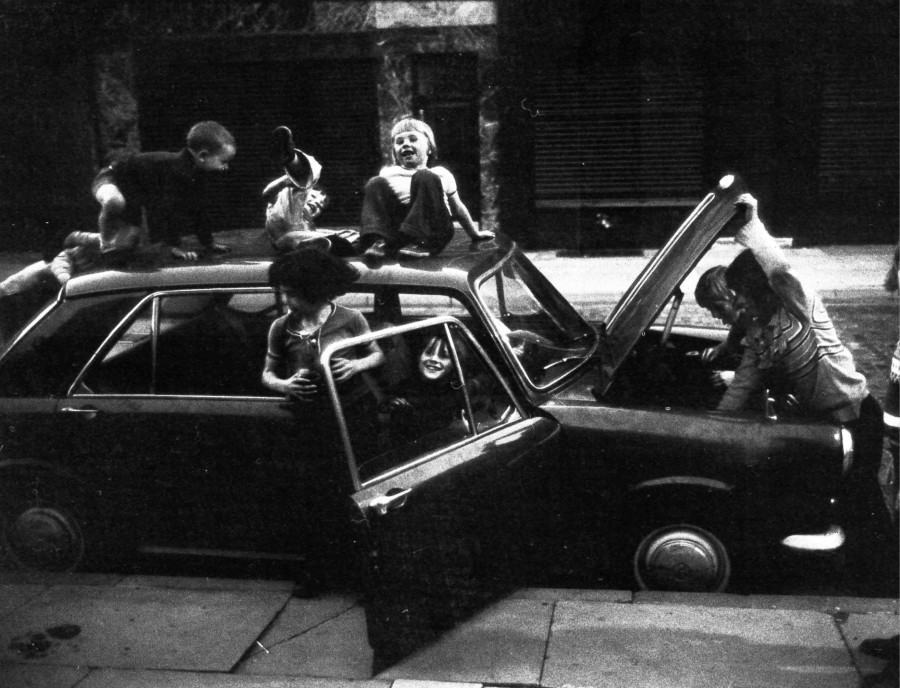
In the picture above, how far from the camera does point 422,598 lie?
3518mm

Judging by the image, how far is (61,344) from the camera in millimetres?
4184

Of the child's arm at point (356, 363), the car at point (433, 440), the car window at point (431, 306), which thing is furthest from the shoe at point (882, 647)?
the child's arm at point (356, 363)

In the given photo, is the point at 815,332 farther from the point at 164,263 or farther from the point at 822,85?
the point at 822,85

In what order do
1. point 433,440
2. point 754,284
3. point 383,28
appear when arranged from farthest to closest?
point 383,28, point 754,284, point 433,440

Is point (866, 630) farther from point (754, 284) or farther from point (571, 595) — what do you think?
point (754, 284)

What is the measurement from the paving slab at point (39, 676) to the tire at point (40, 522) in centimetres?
65

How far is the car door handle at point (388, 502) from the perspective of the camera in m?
3.29

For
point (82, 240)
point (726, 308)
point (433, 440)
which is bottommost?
point (433, 440)

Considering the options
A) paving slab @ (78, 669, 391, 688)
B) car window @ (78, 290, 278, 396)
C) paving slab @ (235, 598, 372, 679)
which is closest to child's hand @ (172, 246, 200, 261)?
car window @ (78, 290, 278, 396)

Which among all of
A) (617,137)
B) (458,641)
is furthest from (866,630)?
(617,137)

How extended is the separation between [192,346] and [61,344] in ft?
1.92

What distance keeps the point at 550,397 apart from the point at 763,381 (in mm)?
1167

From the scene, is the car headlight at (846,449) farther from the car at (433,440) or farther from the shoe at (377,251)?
the shoe at (377,251)

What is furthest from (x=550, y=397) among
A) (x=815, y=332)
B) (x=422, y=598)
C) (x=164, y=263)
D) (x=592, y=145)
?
(x=592, y=145)
